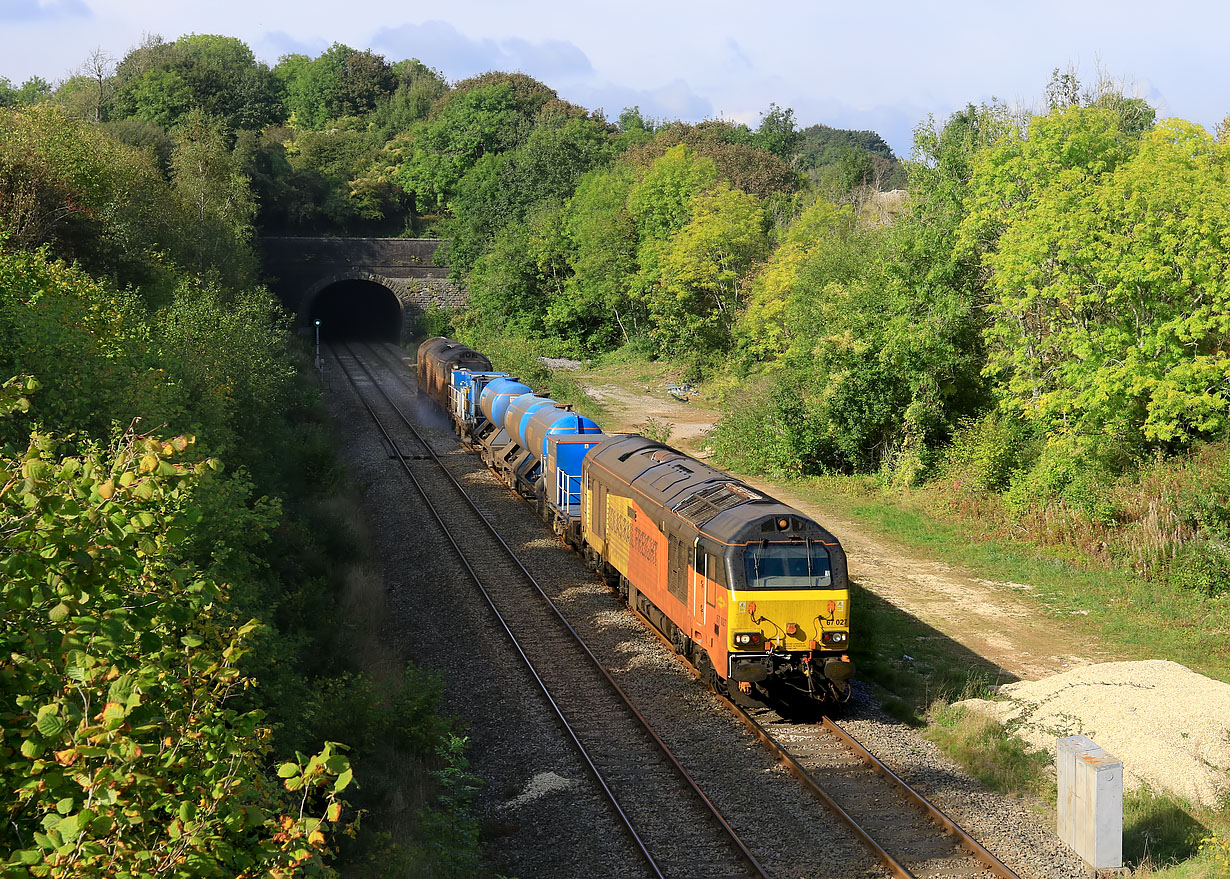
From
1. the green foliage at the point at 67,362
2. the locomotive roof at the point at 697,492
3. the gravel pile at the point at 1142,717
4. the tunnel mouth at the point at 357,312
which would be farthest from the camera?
the tunnel mouth at the point at 357,312

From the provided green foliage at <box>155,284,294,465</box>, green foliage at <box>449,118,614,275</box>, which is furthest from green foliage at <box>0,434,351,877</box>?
green foliage at <box>449,118,614,275</box>

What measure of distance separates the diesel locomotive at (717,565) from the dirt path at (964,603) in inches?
194

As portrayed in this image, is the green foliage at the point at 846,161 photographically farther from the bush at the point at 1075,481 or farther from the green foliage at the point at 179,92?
the green foliage at the point at 179,92

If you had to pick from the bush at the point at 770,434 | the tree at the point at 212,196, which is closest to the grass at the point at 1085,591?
the bush at the point at 770,434

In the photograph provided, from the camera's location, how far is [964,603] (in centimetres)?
2125

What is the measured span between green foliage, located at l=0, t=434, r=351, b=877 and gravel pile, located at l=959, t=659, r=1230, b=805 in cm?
1239

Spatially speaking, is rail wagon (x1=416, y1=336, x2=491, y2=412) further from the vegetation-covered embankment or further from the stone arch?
the stone arch

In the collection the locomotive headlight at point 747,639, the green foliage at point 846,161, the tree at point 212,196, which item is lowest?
the locomotive headlight at point 747,639

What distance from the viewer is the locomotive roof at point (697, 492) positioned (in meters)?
15.0

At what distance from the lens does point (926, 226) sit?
2967 cm

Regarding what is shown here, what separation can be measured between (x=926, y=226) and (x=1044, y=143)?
15.6 ft

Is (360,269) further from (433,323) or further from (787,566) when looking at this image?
(787,566)

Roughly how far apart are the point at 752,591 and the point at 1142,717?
6.03m

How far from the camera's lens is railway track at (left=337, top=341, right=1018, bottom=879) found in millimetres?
11305
